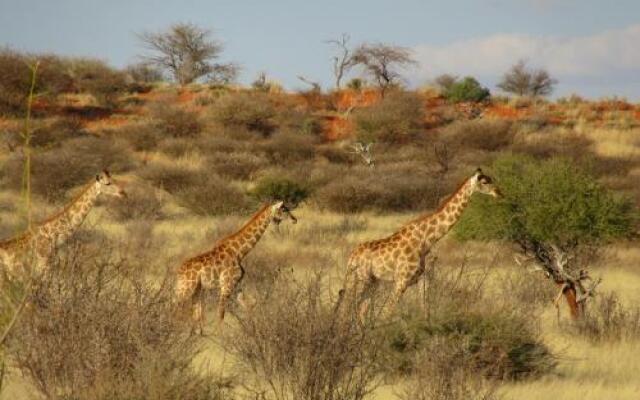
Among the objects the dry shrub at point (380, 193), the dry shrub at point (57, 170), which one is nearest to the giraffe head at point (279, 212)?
the dry shrub at point (380, 193)

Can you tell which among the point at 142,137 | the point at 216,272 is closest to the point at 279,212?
the point at 216,272

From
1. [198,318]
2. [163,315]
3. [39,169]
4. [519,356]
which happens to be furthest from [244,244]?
[39,169]

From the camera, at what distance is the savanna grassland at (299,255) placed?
242 inches

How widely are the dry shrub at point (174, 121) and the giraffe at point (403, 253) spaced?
93.4 ft

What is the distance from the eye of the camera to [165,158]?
3488cm

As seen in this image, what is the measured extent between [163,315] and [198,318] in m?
3.73

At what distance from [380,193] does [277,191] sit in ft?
8.91

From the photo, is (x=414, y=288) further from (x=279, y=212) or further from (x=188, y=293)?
(x=188, y=293)

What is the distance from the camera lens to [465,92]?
5288 cm

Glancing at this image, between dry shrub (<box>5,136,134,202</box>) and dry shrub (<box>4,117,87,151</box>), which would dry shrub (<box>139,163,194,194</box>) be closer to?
dry shrub (<box>5,136,134,202</box>)

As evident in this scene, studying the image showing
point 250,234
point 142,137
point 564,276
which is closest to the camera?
point 250,234

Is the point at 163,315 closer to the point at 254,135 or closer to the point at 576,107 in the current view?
the point at 254,135

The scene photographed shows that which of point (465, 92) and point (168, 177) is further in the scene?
point (465, 92)

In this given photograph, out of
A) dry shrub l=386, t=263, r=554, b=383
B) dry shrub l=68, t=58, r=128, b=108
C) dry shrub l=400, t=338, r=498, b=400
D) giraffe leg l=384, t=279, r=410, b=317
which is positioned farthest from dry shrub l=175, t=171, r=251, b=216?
dry shrub l=68, t=58, r=128, b=108
